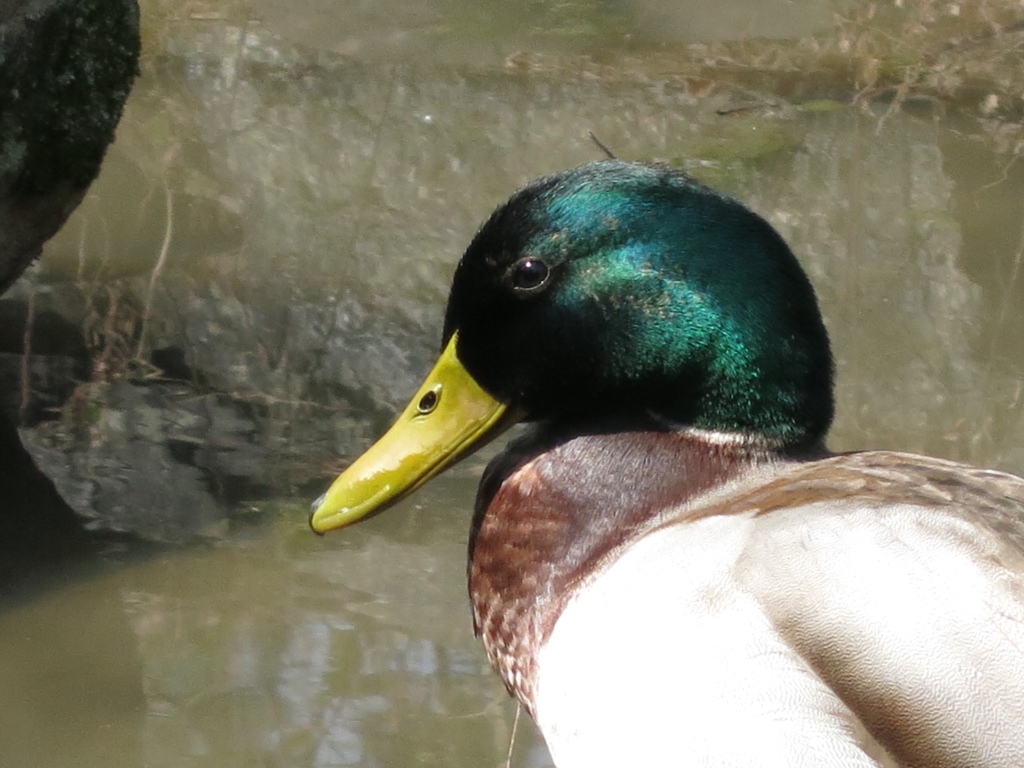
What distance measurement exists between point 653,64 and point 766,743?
Result: 6.00m

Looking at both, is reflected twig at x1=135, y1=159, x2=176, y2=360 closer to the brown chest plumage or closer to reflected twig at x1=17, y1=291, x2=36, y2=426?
reflected twig at x1=17, y1=291, x2=36, y2=426

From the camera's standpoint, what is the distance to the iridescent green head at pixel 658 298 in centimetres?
244

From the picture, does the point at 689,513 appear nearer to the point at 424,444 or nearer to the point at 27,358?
the point at 424,444

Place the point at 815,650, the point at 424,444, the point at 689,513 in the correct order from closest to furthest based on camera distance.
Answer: the point at 815,650 < the point at 689,513 < the point at 424,444

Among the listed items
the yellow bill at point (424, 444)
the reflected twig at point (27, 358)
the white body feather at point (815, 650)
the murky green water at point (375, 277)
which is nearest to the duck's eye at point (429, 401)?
the yellow bill at point (424, 444)

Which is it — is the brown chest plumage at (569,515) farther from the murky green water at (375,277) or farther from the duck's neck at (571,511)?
the murky green water at (375,277)

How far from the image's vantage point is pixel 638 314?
2.47 m

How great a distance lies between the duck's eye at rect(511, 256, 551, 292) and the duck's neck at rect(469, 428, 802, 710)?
0.91 ft

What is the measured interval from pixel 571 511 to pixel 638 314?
34 centimetres

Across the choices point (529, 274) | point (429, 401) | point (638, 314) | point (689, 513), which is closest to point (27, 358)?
point (429, 401)

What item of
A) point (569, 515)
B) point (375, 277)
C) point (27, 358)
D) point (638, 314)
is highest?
point (638, 314)

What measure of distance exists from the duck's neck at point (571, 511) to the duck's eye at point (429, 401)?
187mm

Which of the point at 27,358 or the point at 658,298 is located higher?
the point at 658,298

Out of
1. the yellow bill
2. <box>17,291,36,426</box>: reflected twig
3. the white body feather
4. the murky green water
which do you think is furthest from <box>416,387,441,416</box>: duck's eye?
<box>17,291,36,426</box>: reflected twig
